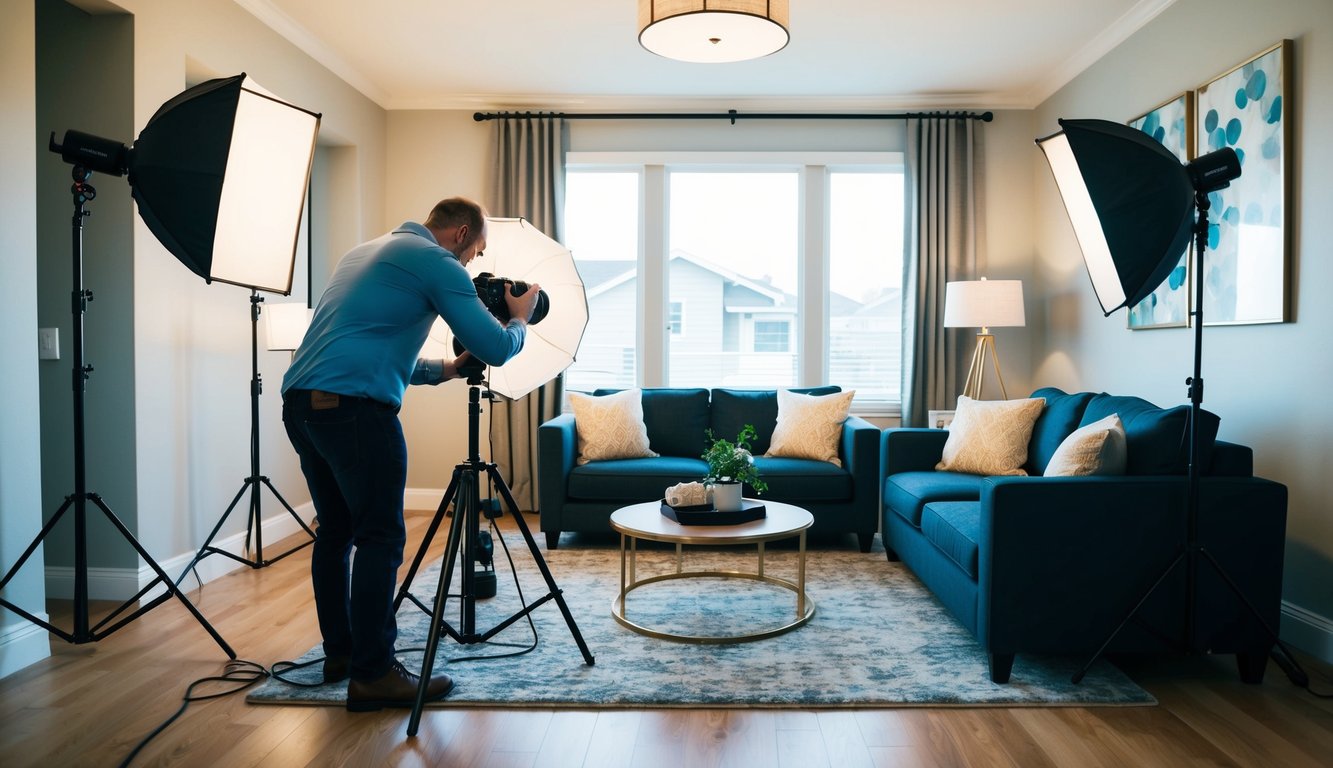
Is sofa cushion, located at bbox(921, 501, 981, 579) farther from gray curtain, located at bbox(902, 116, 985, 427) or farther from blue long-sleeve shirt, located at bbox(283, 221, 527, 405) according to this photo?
gray curtain, located at bbox(902, 116, 985, 427)

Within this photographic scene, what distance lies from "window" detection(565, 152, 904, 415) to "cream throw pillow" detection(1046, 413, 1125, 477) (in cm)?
266

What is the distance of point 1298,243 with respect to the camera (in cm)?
302

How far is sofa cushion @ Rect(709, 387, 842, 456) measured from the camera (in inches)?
195

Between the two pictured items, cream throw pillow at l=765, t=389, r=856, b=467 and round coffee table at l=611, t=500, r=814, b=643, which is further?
cream throw pillow at l=765, t=389, r=856, b=467

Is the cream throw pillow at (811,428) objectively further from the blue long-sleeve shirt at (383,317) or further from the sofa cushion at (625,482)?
Answer: the blue long-sleeve shirt at (383,317)

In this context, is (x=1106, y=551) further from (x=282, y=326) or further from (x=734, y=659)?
(x=282, y=326)

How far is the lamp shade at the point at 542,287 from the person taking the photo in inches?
104

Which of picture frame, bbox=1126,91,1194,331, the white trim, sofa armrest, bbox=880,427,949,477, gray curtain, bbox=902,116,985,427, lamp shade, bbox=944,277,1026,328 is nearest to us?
picture frame, bbox=1126,91,1194,331

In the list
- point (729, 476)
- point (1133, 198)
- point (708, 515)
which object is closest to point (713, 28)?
point (1133, 198)

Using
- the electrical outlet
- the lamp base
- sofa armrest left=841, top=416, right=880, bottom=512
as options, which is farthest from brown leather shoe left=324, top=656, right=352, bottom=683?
the lamp base

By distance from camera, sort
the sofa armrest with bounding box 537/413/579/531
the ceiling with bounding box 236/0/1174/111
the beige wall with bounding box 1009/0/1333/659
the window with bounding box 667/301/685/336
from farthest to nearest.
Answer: the window with bounding box 667/301/685/336 < the sofa armrest with bounding box 537/413/579/531 < the ceiling with bounding box 236/0/1174/111 < the beige wall with bounding box 1009/0/1333/659

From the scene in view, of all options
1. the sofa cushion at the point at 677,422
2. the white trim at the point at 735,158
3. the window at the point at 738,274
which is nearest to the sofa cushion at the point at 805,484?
the sofa cushion at the point at 677,422

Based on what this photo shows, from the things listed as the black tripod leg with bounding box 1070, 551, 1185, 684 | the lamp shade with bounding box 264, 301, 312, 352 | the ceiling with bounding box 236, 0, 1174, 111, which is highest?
the ceiling with bounding box 236, 0, 1174, 111

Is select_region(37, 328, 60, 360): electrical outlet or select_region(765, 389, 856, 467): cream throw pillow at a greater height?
select_region(37, 328, 60, 360): electrical outlet
